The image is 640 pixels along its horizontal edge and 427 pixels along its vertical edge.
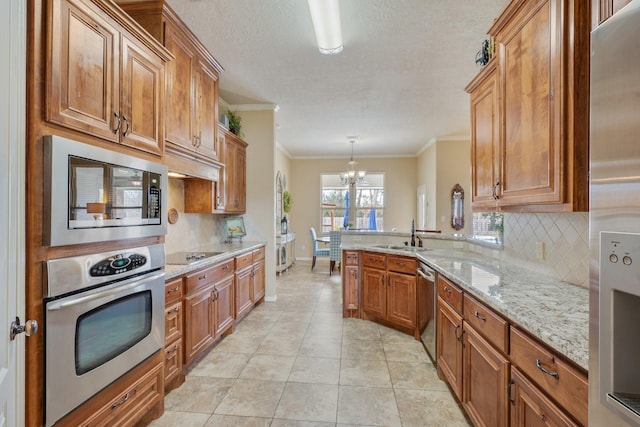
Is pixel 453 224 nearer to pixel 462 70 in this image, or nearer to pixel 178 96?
pixel 462 70

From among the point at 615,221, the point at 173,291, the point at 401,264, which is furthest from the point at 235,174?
the point at 615,221

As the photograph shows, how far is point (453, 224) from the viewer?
6.64m

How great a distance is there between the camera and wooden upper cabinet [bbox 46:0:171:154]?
1.25 metres

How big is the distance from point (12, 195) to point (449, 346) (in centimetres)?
252

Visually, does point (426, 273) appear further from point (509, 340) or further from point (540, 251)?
point (509, 340)

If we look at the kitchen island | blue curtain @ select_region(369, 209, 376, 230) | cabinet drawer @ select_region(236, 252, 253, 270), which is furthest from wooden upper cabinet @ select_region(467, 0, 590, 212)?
blue curtain @ select_region(369, 209, 376, 230)

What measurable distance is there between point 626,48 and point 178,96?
2.72 metres

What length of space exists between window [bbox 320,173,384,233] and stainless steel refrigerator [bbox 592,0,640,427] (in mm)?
7581

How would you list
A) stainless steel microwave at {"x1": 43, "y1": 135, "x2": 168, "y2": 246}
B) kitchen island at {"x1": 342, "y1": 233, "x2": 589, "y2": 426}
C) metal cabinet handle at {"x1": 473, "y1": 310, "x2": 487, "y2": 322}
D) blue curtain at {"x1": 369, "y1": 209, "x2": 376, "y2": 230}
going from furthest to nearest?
blue curtain at {"x1": 369, "y1": 209, "x2": 376, "y2": 230}
metal cabinet handle at {"x1": 473, "y1": 310, "x2": 487, "y2": 322}
stainless steel microwave at {"x1": 43, "y1": 135, "x2": 168, "y2": 246}
kitchen island at {"x1": 342, "y1": 233, "x2": 589, "y2": 426}

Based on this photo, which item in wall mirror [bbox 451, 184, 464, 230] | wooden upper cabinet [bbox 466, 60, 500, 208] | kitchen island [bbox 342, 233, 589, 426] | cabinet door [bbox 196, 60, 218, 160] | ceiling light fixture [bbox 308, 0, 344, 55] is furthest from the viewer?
wall mirror [bbox 451, 184, 464, 230]

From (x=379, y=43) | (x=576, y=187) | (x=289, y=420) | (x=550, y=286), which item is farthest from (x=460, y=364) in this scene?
(x=379, y=43)

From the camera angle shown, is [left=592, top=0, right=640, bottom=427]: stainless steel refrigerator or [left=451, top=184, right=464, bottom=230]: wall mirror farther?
[left=451, top=184, right=464, bottom=230]: wall mirror

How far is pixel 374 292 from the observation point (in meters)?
3.68

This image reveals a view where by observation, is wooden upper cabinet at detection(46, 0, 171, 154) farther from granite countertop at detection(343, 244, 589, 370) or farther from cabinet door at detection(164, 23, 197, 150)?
granite countertop at detection(343, 244, 589, 370)
